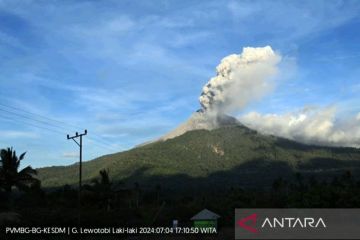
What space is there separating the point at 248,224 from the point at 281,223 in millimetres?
2366

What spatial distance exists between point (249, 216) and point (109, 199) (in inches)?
1304

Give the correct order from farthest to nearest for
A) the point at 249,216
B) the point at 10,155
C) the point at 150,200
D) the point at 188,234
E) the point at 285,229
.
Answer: the point at 150,200 < the point at 10,155 < the point at 249,216 < the point at 188,234 < the point at 285,229

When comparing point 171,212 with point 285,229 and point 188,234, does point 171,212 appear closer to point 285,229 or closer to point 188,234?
point 188,234

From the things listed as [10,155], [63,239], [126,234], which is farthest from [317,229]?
[10,155]

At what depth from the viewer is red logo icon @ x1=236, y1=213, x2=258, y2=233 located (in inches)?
1326

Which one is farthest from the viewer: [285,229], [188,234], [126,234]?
[126,234]

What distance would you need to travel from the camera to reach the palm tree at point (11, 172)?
54562 mm

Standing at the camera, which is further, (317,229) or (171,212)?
(171,212)

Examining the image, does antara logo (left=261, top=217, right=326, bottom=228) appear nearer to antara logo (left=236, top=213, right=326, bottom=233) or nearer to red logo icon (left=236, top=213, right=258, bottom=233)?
antara logo (left=236, top=213, right=326, bottom=233)

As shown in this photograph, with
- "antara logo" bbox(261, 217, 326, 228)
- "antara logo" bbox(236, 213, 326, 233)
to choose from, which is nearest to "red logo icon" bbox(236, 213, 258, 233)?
"antara logo" bbox(236, 213, 326, 233)

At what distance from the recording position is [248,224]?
3450cm

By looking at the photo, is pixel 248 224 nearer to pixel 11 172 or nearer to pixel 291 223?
pixel 291 223

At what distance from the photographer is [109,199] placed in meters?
65.6

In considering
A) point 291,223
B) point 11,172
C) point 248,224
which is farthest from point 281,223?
point 11,172
